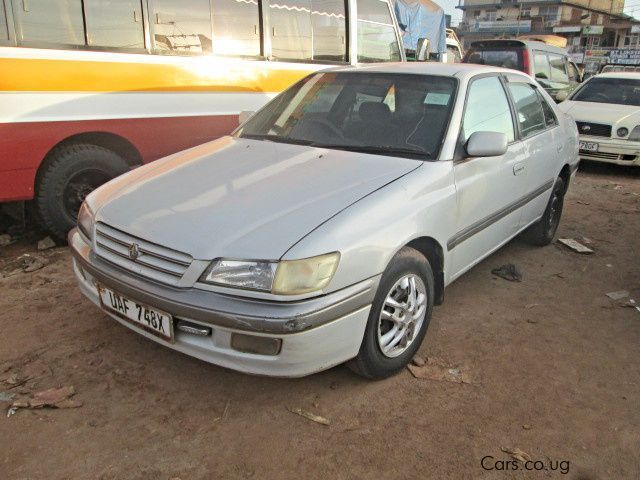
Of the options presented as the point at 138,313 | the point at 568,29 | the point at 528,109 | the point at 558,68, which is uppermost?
the point at 568,29

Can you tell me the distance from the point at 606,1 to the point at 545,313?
7682cm

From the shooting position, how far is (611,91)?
28.3ft

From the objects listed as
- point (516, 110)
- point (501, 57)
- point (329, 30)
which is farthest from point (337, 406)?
point (501, 57)

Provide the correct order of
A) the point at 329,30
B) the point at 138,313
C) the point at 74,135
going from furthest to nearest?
the point at 329,30, the point at 74,135, the point at 138,313

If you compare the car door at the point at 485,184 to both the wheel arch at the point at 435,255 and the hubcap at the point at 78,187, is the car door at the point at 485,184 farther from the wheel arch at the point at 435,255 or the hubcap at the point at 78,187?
the hubcap at the point at 78,187

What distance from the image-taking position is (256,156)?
3105 mm

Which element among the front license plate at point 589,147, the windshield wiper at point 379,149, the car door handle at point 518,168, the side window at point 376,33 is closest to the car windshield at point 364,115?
the windshield wiper at point 379,149

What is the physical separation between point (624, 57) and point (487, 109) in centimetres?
4714

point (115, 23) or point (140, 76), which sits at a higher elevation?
point (115, 23)

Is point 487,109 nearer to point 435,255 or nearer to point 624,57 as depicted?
point 435,255

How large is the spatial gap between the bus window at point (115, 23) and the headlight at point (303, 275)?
122 inches

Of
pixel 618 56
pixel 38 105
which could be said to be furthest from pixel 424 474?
pixel 618 56

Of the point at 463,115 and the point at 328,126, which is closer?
the point at 463,115

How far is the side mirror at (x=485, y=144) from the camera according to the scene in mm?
2941
